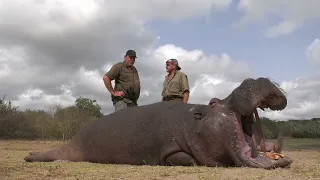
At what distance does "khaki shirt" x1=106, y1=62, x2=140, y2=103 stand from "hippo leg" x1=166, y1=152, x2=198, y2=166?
2.78 meters

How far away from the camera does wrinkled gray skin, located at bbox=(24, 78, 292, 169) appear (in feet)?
16.6

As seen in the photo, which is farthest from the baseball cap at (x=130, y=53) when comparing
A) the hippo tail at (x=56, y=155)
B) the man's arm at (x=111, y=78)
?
the hippo tail at (x=56, y=155)

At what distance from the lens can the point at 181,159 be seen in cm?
558

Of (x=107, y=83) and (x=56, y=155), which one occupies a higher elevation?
(x=107, y=83)

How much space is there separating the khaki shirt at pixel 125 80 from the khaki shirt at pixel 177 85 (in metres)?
0.59

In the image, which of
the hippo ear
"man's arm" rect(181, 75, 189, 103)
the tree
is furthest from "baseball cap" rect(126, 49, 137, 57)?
the tree

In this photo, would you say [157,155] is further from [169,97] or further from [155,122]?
[169,97]

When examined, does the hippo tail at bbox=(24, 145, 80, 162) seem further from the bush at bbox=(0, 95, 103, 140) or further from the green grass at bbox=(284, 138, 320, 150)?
the bush at bbox=(0, 95, 103, 140)

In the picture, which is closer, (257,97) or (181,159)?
(257,97)

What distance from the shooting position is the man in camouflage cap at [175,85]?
329 inches

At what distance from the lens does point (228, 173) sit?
183 inches

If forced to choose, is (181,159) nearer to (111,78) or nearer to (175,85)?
(175,85)

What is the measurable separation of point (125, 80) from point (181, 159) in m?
3.13

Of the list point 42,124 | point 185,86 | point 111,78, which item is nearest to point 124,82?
point 111,78
